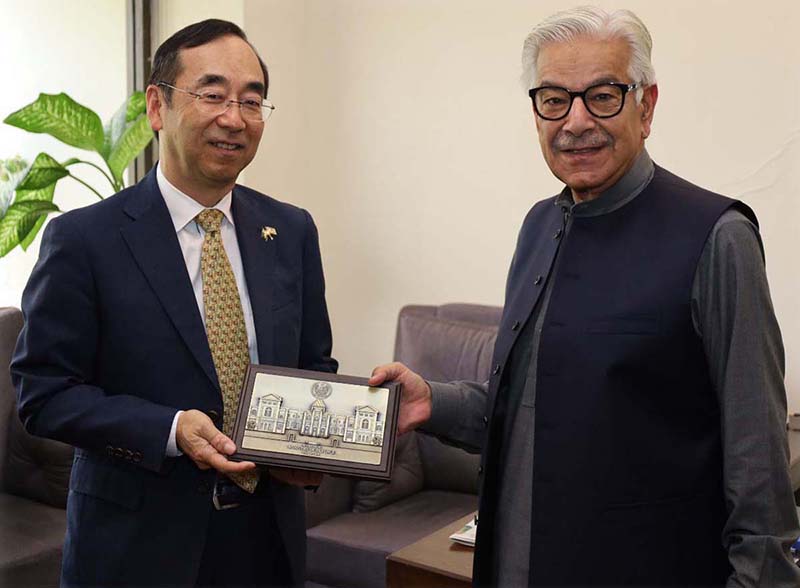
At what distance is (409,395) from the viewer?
6.04 feet

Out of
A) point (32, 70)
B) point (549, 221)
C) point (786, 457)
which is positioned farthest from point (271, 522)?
point (32, 70)

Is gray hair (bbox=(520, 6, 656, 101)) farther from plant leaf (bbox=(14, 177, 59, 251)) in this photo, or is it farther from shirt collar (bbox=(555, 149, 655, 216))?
plant leaf (bbox=(14, 177, 59, 251))

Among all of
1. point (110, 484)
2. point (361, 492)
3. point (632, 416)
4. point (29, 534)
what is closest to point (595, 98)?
point (632, 416)

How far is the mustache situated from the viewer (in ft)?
5.04

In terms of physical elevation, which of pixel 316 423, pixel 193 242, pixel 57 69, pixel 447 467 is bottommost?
pixel 447 467

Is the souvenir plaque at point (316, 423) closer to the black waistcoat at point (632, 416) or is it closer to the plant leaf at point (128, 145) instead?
the black waistcoat at point (632, 416)

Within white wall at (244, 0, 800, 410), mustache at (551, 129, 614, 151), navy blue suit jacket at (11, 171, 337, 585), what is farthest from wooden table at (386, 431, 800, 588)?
white wall at (244, 0, 800, 410)

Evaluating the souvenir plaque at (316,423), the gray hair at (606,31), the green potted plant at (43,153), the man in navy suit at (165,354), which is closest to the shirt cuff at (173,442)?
the man in navy suit at (165,354)

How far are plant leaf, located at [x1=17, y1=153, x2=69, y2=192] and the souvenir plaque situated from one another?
226 cm

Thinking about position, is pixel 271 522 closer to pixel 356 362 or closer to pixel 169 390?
pixel 169 390

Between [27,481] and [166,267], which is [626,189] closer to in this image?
[166,267]

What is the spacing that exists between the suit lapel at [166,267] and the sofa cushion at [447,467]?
1889mm

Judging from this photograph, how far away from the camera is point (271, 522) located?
1.86 m

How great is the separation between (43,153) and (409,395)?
245 centimetres
